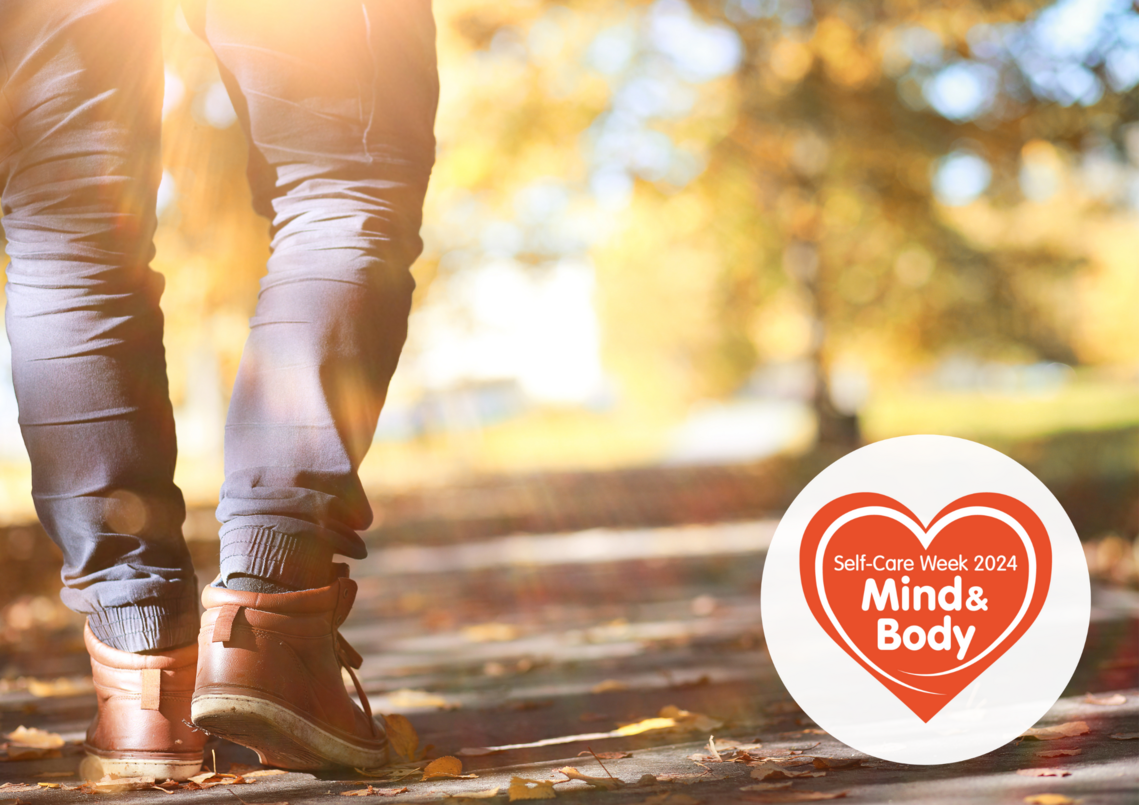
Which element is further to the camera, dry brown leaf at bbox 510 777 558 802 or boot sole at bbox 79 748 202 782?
boot sole at bbox 79 748 202 782

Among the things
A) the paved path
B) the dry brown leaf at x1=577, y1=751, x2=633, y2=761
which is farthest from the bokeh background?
the dry brown leaf at x1=577, y1=751, x2=633, y2=761

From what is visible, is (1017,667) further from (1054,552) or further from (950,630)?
(1054,552)

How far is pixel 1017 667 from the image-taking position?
246 centimetres

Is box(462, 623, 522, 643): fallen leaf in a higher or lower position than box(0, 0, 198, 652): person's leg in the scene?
lower

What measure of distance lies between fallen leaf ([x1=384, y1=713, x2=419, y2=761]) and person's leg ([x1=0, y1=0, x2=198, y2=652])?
403mm

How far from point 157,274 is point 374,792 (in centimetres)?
96

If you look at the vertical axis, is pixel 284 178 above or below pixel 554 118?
below

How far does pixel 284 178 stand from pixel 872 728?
1.47 metres

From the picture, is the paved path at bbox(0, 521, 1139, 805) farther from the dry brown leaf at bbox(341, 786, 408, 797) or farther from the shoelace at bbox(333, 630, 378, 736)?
the shoelace at bbox(333, 630, 378, 736)

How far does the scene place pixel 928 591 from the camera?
2.62m

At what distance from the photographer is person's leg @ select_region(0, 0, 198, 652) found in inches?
69.5

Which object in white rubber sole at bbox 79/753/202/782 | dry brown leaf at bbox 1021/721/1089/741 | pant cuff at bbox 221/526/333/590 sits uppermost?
pant cuff at bbox 221/526/333/590

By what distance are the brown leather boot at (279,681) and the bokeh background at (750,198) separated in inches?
196

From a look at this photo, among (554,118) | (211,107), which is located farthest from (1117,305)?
(211,107)
